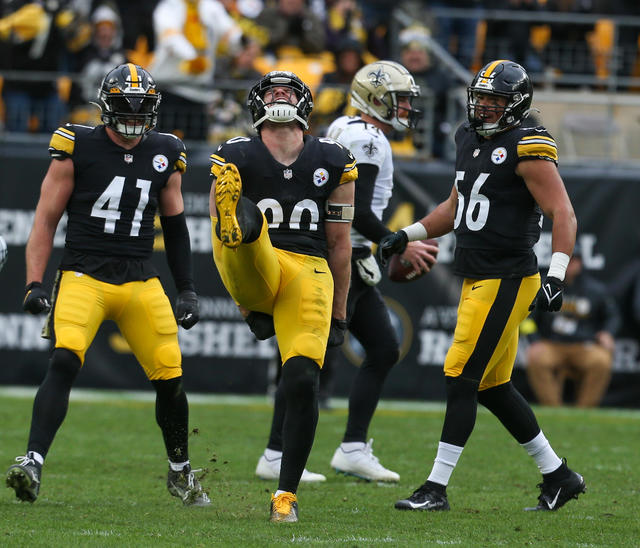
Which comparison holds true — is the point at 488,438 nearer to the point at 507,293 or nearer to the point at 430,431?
the point at 430,431

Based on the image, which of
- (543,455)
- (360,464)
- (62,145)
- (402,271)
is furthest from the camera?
(360,464)

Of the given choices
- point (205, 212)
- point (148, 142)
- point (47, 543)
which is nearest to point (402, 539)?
point (47, 543)

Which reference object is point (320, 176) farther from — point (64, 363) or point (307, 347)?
point (64, 363)

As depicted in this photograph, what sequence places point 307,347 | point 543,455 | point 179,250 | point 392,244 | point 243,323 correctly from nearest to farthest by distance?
point 307,347 < point 543,455 < point 179,250 < point 392,244 < point 243,323

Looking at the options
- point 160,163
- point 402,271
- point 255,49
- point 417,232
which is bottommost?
point 402,271

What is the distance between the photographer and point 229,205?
4.54 metres

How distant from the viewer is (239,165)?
16.2 ft

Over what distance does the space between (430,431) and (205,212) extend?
10.4 feet

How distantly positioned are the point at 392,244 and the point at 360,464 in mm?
1326

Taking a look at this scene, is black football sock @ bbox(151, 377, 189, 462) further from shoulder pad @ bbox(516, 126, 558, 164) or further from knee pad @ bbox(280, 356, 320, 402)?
shoulder pad @ bbox(516, 126, 558, 164)

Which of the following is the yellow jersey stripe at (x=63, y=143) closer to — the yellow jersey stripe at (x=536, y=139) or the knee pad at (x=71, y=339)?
the knee pad at (x=71, y=339)

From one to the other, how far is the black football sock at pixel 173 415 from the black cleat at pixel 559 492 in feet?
5.23

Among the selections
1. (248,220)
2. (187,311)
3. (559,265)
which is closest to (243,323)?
(187,311)

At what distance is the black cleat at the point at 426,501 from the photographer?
5.23 meters
